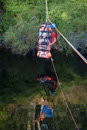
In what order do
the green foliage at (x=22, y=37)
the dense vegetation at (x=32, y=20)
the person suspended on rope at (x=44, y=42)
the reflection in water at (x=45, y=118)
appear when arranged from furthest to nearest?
the dense vegetation at (x=32, y=20) → the green foliage at (x=22, y=37) → the person suspended on rope at (x=44, y=42) → the reflection in water at (x=45, y=118)

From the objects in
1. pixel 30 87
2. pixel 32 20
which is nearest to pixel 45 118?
pixel 30 87

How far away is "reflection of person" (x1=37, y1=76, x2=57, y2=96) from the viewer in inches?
498

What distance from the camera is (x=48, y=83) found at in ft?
45.4

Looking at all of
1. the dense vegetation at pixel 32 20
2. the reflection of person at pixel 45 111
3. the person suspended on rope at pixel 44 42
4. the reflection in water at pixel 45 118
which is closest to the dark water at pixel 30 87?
the reflection in water at pixel 45 118

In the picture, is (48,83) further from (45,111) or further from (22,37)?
(22,37)

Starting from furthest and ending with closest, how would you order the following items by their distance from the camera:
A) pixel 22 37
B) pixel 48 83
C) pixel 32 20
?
pixel 32 20 → pixel 22 37 → pixel 48 83

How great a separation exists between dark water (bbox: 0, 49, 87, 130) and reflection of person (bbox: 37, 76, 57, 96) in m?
0.23

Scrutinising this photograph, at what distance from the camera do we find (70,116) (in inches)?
378

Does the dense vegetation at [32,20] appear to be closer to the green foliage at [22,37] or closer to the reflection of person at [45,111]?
the green foliage at [22,37]

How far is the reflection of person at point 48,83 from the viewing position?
12650mm

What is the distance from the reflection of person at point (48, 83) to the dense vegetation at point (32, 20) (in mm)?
3859

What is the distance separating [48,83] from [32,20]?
21.8ft

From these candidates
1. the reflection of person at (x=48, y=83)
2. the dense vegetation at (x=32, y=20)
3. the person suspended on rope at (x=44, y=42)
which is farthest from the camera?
the dense vegetation at (x=32, y=20)

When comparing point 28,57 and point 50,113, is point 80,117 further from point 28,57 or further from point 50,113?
point 28,57
